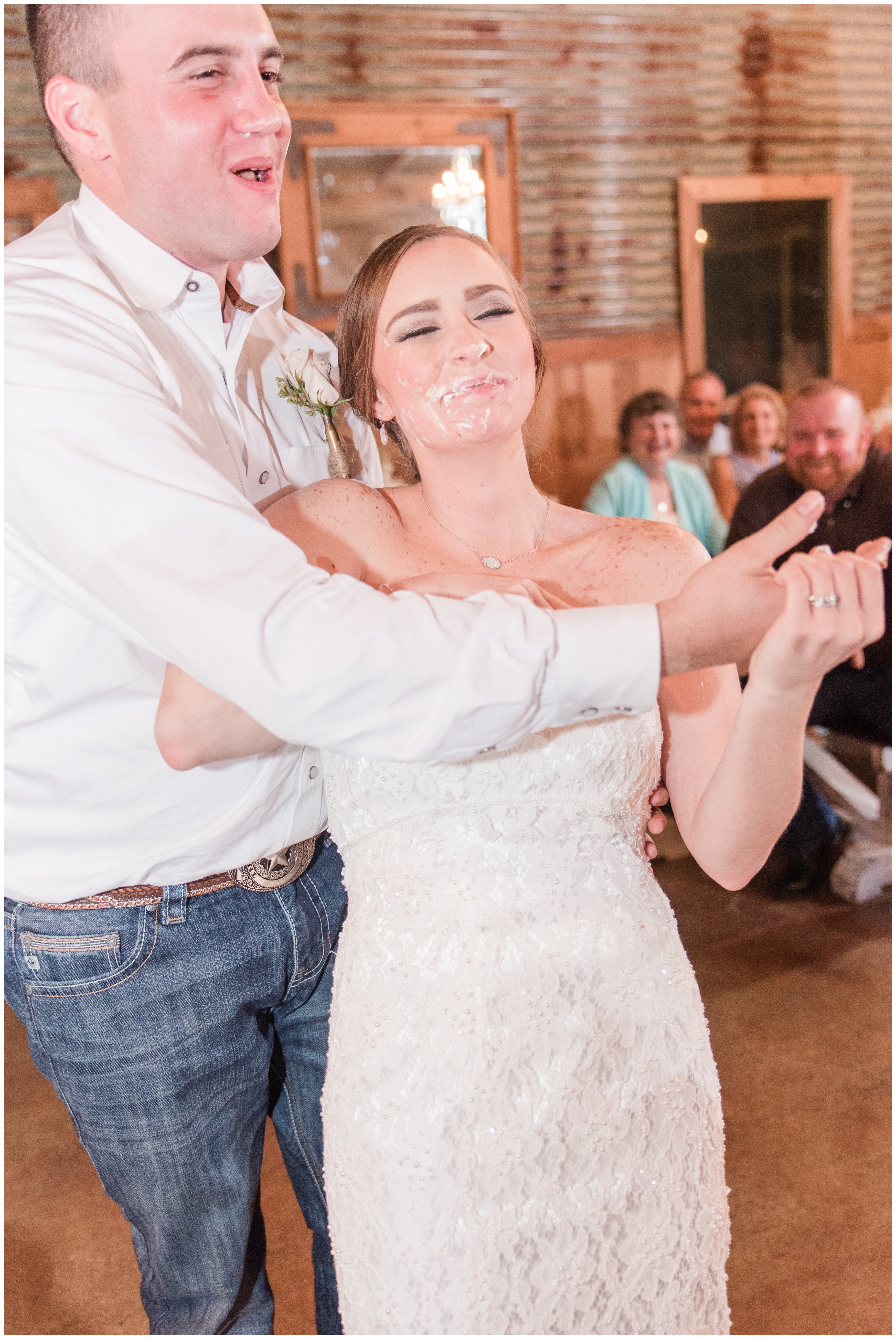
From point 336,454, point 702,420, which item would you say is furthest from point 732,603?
point 702,420

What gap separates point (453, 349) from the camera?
1597mm

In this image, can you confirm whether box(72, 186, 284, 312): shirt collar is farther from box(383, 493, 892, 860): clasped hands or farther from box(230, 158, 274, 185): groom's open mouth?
box(383, 493, 892, 860): clasped hands

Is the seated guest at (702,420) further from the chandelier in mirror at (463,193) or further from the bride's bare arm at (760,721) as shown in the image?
the bride's bare arm at (760,721)

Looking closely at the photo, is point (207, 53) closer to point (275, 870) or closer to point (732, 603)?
point (732, 603)

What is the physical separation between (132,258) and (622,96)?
6.75 meters

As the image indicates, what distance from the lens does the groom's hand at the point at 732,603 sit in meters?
1.13

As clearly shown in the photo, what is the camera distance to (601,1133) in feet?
4.64

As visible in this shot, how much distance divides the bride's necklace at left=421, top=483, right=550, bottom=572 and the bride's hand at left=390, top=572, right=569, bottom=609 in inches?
8.3

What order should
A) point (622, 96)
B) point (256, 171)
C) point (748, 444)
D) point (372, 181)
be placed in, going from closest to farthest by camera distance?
point (256, 171), point (748, 444), point (372, 181), point (622, 96)

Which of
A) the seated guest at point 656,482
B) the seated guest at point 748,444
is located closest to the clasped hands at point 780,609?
the seated guest at point 656,482

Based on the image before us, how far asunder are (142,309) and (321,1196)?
1.42 m

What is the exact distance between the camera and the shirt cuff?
1166 mm

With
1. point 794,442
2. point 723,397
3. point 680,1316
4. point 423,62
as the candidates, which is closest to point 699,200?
point 723,397

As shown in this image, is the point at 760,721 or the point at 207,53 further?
the point at 207,53
